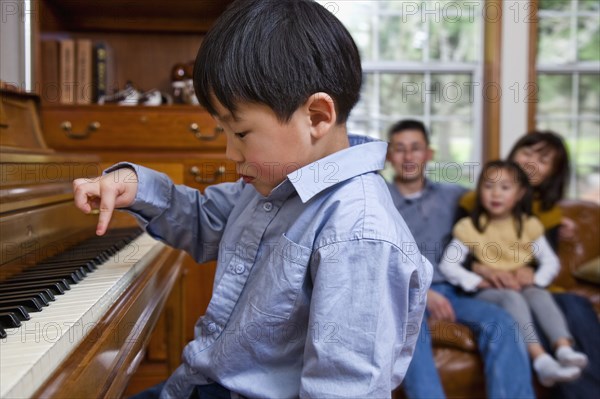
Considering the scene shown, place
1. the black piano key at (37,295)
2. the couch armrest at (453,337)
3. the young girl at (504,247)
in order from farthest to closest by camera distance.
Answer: the young girl at (504,247) → the couch armrest at (453,337) → the black piano key at (37,295)

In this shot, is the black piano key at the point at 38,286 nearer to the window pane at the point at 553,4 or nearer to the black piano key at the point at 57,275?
the black piano key at the point at 57,275

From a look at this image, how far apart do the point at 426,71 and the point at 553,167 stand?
0.95 meters

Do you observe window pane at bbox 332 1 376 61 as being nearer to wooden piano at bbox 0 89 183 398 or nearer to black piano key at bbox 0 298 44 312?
wooden piano at bbox 0 89 183 398

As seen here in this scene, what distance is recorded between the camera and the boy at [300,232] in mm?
845

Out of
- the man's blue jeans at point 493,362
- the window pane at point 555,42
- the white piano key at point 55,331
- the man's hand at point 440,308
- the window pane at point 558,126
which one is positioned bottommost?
the man's blue jeans at point 493,362

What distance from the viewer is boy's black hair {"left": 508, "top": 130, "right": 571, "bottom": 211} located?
288 centimetres

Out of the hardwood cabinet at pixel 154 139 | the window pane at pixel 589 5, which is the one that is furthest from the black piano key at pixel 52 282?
the window pane at pixel 589 5

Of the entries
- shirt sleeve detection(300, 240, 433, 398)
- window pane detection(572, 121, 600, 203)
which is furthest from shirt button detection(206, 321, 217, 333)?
window pane detection(572, 121, 600, 203)

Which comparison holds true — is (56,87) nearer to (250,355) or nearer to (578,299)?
(250,355)

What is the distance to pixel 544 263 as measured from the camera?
264cm

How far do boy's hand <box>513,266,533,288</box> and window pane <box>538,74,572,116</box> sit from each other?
52.1 inches

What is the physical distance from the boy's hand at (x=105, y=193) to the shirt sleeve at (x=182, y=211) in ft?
0.06

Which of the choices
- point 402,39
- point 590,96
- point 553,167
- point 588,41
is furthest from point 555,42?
point 553,167

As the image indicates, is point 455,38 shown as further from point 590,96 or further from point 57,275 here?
point 57,275
